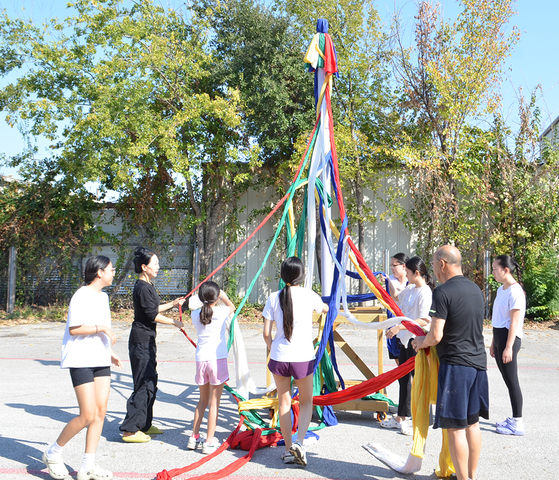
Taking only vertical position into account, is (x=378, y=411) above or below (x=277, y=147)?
below

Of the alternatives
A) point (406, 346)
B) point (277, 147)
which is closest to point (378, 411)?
point (406, 346)

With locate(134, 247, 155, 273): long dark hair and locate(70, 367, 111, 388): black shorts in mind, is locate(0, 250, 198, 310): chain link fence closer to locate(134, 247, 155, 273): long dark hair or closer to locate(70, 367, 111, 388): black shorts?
locate(134, 247, 155, 273): long dark hair

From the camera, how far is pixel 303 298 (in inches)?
145

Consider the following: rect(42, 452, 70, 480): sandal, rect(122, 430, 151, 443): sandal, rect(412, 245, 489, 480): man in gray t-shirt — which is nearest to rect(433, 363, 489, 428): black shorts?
rect(412, 245, 489, 480): man in gray t-shirt

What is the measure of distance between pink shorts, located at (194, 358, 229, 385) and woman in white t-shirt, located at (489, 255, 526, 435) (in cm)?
258

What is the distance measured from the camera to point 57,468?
336 centimetres

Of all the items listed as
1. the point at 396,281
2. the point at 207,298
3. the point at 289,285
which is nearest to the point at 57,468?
the point at 207,298

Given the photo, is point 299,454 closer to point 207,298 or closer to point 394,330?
point 394,330

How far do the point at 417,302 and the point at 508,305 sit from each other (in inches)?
34.4

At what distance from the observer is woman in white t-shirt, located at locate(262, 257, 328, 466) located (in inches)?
142

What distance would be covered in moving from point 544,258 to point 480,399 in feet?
31.9

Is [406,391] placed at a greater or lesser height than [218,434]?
greater

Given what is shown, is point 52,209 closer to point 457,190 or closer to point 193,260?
point 193,260

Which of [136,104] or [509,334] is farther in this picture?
[136,104]
